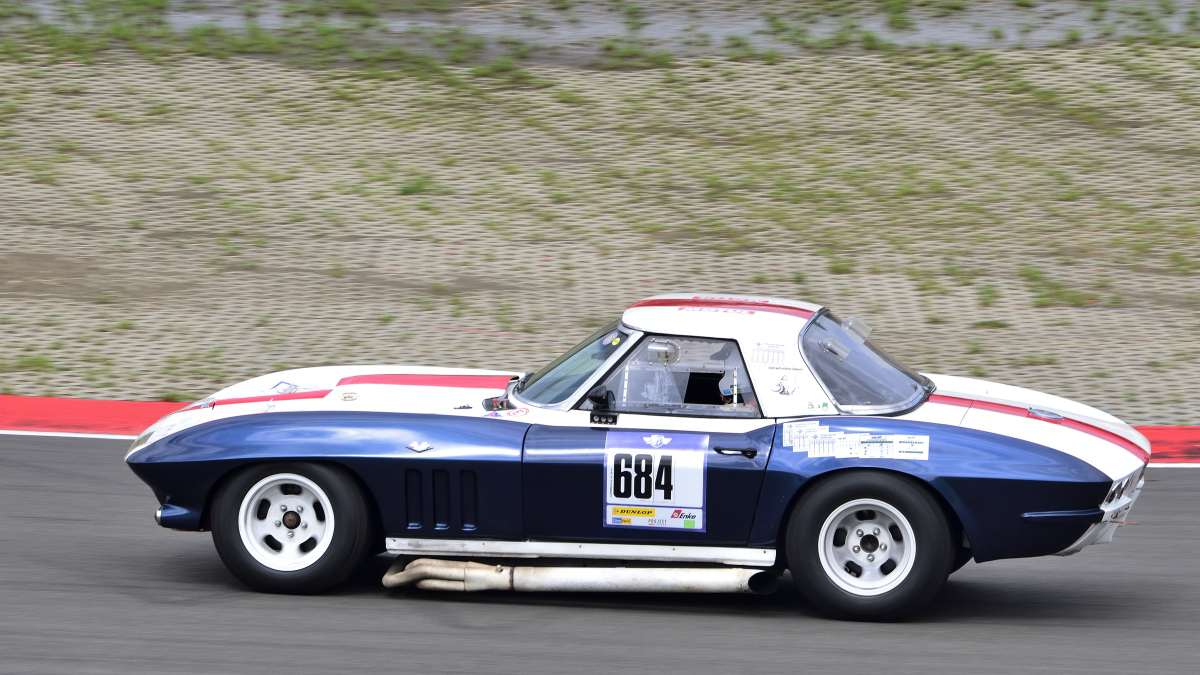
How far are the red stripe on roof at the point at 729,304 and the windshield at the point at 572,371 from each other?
25cm

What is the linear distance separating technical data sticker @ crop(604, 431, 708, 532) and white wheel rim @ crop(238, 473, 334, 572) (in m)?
1.26

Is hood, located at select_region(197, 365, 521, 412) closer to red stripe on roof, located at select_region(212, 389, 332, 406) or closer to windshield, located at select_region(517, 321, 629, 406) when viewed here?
red stripe on roof, located at select_region(212, 389, 332, 406)

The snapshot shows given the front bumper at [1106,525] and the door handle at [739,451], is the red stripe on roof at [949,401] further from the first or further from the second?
the door handle at [739,451]

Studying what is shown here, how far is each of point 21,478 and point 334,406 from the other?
2.75 meters

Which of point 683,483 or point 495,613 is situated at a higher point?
point 683,483

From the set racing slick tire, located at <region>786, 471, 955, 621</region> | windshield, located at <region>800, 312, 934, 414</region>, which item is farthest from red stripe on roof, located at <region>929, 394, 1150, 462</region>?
racing slick tire, located at <region>786, 471, 955, 621</region>

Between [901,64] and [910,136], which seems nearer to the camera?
[910,136]

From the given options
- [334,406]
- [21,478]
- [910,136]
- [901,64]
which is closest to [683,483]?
[334,406]

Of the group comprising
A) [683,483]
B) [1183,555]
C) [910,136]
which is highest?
[910,136]

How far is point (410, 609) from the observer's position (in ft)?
17.7

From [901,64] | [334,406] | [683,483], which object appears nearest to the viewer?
[683,483]

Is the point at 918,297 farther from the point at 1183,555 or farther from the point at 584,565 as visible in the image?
the point at 584,565

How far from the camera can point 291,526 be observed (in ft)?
18.0

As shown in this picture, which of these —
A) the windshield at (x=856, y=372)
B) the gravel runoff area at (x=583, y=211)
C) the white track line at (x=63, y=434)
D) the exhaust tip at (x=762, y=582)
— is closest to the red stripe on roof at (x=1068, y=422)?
the windshield at (x=856, y=372)
